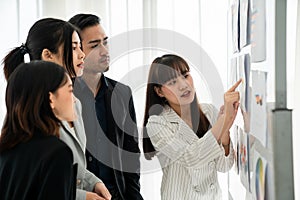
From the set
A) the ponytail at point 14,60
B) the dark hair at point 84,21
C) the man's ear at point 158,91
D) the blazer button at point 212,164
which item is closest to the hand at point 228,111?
the blazer button at point 212,164

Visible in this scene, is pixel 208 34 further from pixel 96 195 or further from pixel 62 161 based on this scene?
pixel 62 161

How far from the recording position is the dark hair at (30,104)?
128 cm

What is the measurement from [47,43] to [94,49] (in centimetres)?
41

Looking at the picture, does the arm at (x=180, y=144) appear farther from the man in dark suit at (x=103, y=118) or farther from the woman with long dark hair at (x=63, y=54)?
the woman with long dark hair at (x=63, y=54)

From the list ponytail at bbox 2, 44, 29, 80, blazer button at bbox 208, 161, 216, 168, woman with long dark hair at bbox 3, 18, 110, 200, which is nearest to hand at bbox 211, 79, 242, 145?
blazer button at bbox 208, 161, 216, 168

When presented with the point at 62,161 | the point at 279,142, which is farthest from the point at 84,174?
the point at 279,142

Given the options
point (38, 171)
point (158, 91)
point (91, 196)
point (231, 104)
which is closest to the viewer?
point (38, 171)

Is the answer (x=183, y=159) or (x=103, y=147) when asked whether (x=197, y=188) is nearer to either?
(x=183, y=159)

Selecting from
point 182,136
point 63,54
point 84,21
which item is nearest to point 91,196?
point 63,54

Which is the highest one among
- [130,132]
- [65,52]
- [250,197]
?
[65,52]

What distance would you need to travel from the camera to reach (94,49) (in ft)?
6.43

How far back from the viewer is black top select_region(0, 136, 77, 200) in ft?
3.99

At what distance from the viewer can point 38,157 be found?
4.01ft

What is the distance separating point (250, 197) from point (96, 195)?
542mm
